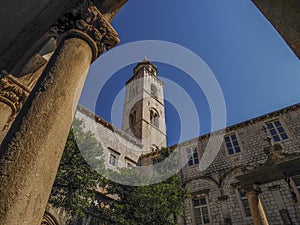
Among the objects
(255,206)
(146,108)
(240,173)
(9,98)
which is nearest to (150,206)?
(255,206)

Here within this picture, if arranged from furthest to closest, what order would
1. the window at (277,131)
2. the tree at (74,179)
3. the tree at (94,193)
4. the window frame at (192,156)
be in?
the window frame at (192,156), the window at (277,131), the tree at (94,193), the tree at (74,179)

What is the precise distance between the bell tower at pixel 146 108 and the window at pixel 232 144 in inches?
416

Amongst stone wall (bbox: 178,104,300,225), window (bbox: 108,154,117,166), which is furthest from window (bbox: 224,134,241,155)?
window (bbox: 108,154,117,166)

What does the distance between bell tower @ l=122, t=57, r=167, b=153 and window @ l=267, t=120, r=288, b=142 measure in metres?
13.1

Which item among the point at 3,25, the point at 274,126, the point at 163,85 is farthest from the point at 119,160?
the point at 163,85

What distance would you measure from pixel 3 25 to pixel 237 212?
12961 millimetres

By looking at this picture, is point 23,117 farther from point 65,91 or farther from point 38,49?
point 38,49

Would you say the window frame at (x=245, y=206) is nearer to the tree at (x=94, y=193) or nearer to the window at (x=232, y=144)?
the window at (x=232, y=144)

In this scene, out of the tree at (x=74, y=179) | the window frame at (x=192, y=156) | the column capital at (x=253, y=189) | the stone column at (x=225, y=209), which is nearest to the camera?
the column capital at (x=253, y=189)

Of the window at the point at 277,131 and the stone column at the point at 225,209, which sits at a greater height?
the window at the point at 277,131

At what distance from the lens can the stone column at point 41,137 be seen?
55.1 inches

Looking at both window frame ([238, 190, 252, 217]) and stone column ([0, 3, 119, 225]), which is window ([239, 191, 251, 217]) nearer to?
window frame ([238, 190, 252, 217])

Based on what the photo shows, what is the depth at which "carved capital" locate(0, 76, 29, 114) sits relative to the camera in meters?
3.26

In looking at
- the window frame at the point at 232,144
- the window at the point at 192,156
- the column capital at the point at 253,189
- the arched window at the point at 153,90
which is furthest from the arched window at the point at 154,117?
the column capital at the point at 253,189
